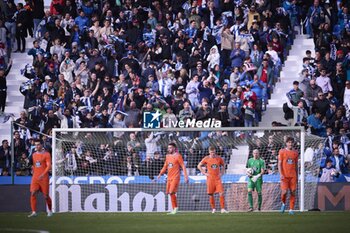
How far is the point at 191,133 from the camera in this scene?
30.0 m

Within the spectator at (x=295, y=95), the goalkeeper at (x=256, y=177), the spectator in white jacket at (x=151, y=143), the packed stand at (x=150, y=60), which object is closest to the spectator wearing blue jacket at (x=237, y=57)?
the packed stand at (x=150, y=60)

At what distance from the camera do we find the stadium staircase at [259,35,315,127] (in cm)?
3266

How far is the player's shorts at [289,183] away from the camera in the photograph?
2611 centimetres

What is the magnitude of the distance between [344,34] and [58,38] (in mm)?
9504

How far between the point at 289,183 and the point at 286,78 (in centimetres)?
867

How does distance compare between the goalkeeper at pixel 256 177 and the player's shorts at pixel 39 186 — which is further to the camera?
the goalkeeper at pixel 256 177

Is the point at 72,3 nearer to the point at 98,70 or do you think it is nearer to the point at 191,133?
the point at 98,70

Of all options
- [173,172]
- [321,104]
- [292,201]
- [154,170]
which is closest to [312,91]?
[321,104]

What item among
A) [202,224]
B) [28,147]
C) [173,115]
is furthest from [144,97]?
[202,224]

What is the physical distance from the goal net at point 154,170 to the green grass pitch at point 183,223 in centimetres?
260

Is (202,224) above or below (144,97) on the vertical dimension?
below

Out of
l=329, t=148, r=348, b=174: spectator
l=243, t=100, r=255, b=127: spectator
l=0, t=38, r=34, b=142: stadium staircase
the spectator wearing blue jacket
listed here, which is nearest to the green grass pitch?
l=329, t=148, r=348, b=174: spectator

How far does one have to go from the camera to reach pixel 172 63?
34031 mm

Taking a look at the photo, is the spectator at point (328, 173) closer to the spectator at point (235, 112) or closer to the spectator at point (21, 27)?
the spectator at point (235, 112)
